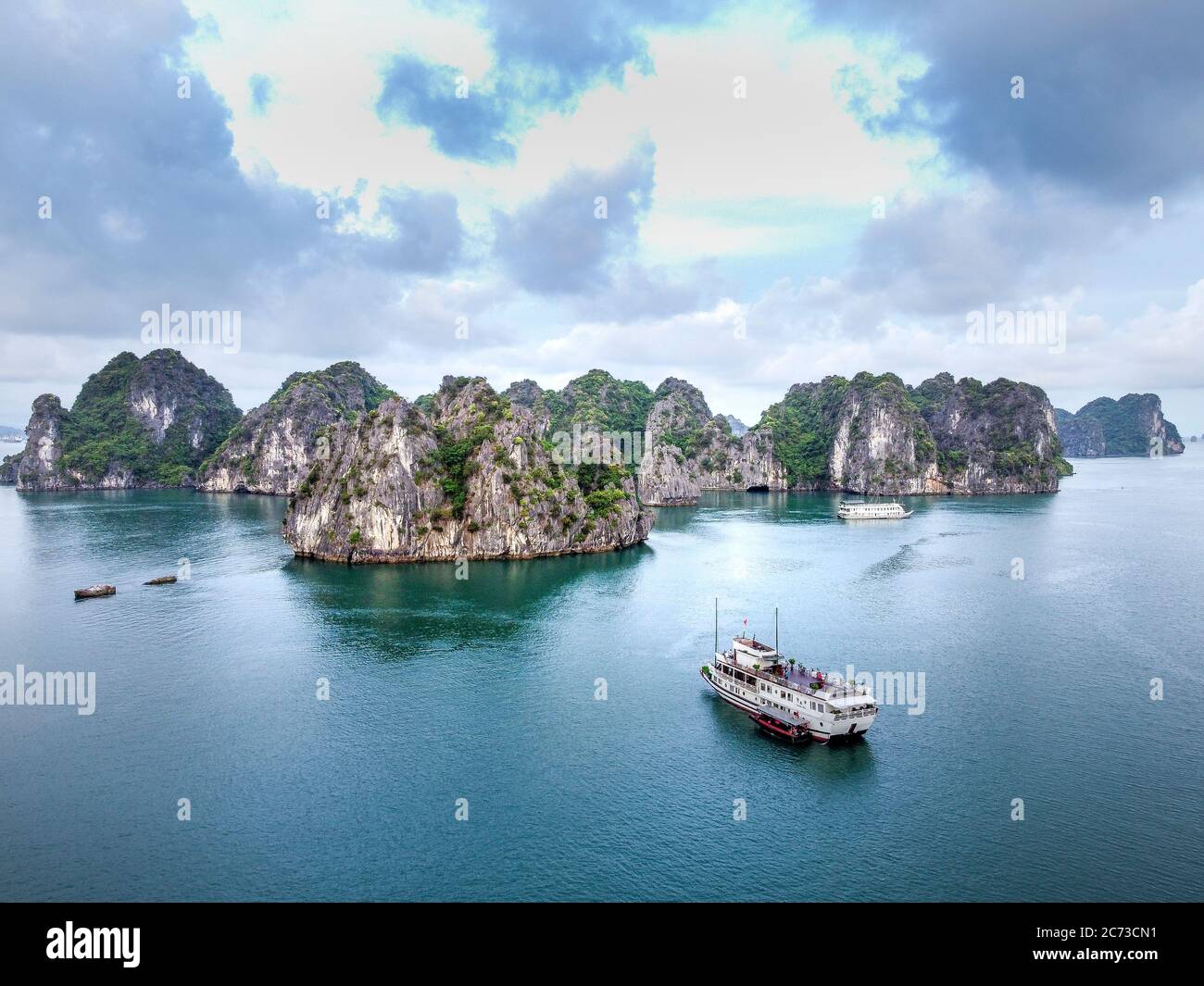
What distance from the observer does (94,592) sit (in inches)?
3748

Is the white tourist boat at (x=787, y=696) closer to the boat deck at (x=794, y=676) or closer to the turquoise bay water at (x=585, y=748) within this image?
the boat deck at (x=794, y=676)

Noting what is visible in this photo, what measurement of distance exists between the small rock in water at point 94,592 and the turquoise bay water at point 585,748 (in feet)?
10.3

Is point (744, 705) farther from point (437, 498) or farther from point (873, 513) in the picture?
point (873, 513)

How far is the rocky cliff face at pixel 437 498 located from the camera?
122 m

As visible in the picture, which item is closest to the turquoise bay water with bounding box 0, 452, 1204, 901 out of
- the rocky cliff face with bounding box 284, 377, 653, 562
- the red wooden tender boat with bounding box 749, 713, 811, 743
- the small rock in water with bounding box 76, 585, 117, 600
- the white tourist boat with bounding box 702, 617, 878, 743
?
the red wooden tender boat with bounding box 749, 713, 811, 743

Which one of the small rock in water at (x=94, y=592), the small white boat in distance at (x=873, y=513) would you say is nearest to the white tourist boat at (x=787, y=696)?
the small rock in water at (x=94, y=592)

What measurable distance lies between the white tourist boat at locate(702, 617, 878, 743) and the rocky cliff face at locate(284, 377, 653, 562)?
68.8 m

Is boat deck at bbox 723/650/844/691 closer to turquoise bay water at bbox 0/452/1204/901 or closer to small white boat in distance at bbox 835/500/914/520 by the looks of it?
turquoise bay water at bbox 0/452/1204/901

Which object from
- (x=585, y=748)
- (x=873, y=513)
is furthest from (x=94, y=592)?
(x=873, y=513)

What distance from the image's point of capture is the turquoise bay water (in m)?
36.7

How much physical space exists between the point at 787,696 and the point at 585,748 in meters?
16.6

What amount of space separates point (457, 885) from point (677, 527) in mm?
139970

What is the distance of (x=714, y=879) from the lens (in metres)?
35.9

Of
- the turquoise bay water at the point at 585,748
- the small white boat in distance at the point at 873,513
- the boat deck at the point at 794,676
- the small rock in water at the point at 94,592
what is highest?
the small white boat in distance at the point at 873,513
